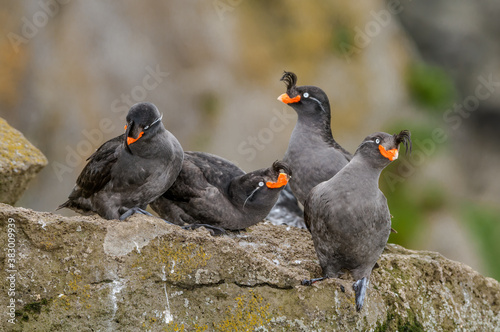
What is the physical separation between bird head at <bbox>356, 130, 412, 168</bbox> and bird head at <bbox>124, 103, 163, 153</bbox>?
1.49m

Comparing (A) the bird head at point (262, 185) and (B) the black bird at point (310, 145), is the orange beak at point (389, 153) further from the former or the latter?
(B) the black bird at point (310, 145)

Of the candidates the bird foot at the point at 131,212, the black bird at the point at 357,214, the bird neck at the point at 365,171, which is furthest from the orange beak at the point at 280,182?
the bird foot at the point at 131,212

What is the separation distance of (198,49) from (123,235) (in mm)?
8336

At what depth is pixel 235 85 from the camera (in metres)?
12.1

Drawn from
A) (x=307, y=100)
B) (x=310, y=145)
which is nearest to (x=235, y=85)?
(x=307, y=100)

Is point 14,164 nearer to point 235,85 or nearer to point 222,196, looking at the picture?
point 222,196

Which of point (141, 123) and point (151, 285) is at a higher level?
point (141, 123)

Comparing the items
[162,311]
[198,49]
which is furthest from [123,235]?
[198,49]

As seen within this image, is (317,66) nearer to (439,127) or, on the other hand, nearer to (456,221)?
(439,127)

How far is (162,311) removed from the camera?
4.04 m

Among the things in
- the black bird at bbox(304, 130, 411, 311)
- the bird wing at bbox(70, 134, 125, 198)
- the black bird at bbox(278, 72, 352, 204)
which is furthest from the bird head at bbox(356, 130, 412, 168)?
the bird wing at bbox(70, 134, 125, 198)

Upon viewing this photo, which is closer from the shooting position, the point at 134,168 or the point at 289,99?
the point at 134,168

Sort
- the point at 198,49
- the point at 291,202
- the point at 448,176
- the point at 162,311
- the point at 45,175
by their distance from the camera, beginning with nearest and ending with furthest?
the point at 162,311 → the point at 291,202 → the point at 45,175 → the point at 198,49 → the point at 448,176

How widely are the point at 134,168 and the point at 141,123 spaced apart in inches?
14.5
